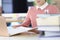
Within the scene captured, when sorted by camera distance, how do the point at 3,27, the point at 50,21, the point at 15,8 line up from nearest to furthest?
1. the point at 50,21
2. the point at 3,27
3. the point at 15,8

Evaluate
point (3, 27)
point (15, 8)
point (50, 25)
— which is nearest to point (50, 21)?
point (50, 25)

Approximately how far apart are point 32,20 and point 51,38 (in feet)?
2.08

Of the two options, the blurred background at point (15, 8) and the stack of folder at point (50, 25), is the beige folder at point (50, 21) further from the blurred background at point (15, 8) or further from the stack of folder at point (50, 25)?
the blurred background at point (15, 8)

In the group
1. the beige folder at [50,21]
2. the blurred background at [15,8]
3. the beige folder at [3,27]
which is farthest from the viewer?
the blurred background at [15,8]

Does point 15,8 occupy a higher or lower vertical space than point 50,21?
lower

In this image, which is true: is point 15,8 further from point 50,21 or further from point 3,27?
point 50,21

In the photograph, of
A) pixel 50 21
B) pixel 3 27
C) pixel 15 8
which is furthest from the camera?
pixel 15 8

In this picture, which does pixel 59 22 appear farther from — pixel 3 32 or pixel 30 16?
pixel 30 16

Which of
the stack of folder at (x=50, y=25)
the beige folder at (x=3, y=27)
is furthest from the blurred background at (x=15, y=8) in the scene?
the stack of folder at (x=50, y=25)

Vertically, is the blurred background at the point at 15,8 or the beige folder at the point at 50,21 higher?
the beige folder at the point at 50,21

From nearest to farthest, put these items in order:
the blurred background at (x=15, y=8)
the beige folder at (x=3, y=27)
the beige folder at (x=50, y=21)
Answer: the beige folder at (x=50, y=21)
the beige folder at (x=3, y=27)
the blurred background at (x=15, y=8)

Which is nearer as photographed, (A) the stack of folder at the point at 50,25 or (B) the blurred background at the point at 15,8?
(A) the stack of folder at the point at 50,25

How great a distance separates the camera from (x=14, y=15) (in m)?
3.69

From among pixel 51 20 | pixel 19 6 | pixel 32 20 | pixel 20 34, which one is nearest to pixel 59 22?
pixel 51 20
